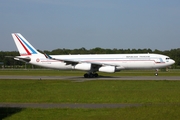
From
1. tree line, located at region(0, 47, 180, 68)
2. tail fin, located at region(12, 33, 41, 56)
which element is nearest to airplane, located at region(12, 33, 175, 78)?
tail fin, located at region(12, 33, 41, 56)

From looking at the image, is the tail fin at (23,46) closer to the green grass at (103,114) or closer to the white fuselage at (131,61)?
the white fuselage at (131,61)

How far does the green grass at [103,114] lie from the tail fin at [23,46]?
3616 cm

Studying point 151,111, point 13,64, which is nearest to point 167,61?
point 151,111

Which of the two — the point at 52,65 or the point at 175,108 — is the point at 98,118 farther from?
the point at 52,65

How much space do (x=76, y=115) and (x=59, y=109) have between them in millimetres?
1970

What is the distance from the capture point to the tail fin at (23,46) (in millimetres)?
51062

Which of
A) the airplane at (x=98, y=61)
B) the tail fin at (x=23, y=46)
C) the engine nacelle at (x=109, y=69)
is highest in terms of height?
the tail fin at (x=23, y=46)

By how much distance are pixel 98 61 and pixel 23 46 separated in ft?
38.8

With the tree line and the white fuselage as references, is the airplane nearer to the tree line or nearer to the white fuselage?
the white fuselage

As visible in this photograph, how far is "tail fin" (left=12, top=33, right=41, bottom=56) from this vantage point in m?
51.1

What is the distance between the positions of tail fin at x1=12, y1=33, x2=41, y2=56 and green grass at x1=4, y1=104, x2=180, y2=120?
119ft

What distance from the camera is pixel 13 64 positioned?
128375 mm

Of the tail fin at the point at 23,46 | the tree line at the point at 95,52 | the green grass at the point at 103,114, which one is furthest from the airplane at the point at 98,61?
the tree line at the point at 95,52

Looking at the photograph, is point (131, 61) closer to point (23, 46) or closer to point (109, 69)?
point (109, 69)
